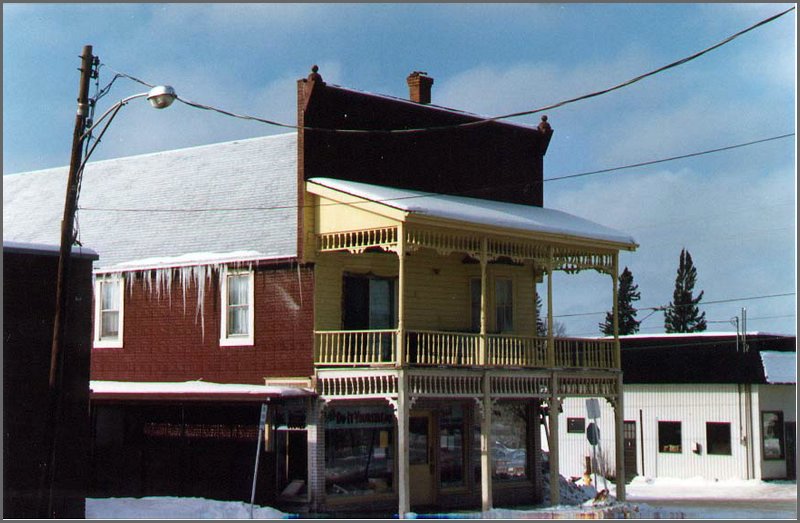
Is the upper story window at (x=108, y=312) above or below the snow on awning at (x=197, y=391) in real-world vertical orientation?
above

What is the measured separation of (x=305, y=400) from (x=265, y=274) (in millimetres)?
3351

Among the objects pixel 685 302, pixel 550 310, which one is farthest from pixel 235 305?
pixel 685 302

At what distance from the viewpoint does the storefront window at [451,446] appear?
102 ft

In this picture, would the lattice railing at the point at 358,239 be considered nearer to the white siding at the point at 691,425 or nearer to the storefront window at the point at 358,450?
the storefront window at the point at 358,450

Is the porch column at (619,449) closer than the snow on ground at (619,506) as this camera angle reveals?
No

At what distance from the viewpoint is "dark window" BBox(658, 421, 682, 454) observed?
43.4m

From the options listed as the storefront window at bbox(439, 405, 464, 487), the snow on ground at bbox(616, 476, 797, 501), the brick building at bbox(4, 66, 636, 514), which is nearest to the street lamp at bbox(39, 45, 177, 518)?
the brick building at bbox(4, 66, 636, 514)

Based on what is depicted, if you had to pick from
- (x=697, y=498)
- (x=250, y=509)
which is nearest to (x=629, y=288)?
(x=697, y=498)

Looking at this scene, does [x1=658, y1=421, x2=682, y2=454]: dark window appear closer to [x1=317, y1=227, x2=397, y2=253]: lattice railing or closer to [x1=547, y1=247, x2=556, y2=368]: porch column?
[x1=547, y1=247, x2=556, y2=368]: porch column

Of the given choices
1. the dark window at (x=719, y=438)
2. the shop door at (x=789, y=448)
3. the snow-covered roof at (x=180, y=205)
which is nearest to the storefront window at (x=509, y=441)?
the snow-covered roof at (x=180, y=205)

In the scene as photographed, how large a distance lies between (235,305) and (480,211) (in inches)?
255

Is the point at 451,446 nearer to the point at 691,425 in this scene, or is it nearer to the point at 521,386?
the point at 521,386

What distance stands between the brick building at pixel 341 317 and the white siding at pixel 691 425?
10.6 metres

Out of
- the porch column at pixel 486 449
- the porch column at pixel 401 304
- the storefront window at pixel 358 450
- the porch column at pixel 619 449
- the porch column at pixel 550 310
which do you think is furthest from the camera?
the porch column at pixel 619 449
